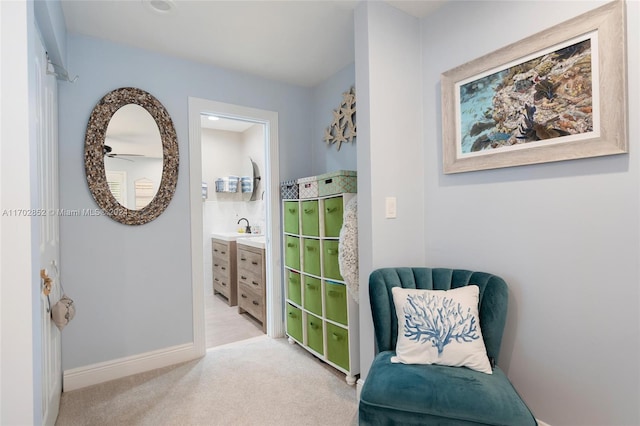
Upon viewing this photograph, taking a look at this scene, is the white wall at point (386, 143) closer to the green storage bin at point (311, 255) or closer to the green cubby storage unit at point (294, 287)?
the green storage bin at point (311, 255)

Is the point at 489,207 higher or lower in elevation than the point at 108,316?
higher

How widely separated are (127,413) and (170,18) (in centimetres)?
248

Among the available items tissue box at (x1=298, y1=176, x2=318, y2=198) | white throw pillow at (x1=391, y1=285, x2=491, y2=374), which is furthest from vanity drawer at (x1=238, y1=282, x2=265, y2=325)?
white throw pillow at (x1=391, y1=285, x2=491, y2=374)

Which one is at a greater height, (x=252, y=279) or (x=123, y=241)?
(x=123, y=241)

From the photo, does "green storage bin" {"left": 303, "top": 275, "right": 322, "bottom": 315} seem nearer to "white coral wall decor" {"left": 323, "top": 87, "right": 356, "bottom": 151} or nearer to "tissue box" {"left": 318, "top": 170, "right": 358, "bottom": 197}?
"tissue box" {"left": 318, "top": 170, "right": 358, "bottom": 197}

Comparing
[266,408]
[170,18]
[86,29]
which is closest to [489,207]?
[266,408]

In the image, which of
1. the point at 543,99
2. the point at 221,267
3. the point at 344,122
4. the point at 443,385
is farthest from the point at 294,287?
the point at 543,99

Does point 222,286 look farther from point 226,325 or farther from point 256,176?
point 256,176

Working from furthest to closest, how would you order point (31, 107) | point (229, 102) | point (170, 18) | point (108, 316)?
point (229, 102) → point (108, 316) → point (170, 18) → point (31, 107)

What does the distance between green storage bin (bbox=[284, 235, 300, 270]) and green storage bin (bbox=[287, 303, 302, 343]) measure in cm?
38

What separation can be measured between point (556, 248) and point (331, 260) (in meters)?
1.37

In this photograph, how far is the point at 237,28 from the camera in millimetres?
2236

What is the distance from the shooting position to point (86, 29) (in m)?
2.20

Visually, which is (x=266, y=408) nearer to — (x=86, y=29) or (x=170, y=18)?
(x=170, y=18)
